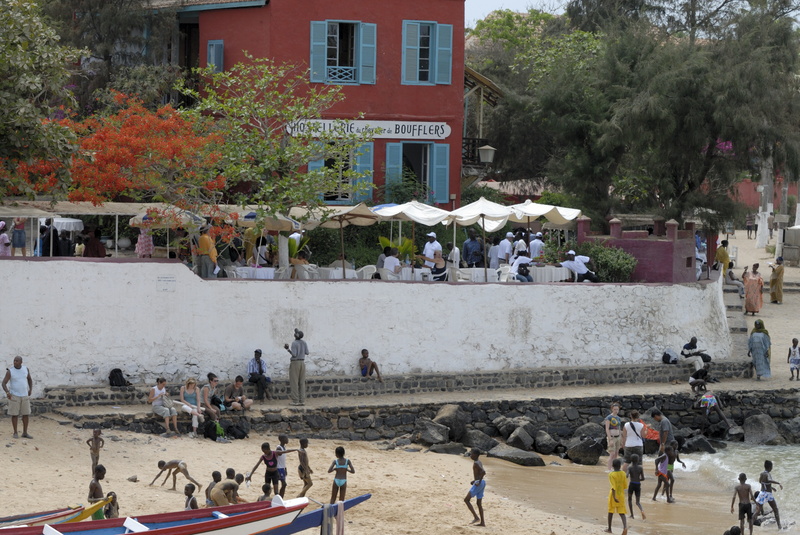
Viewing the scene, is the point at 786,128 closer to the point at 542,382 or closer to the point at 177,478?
the point at 542,382

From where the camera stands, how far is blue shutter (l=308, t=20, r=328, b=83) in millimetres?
31906

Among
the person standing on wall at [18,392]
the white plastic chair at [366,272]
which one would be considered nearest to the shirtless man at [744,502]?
the white plastic chair at [366,272]

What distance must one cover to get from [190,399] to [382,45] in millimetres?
14516

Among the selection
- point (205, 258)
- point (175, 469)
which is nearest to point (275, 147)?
point (205, 258)

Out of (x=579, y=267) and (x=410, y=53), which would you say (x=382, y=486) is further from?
(x=410, y=53)

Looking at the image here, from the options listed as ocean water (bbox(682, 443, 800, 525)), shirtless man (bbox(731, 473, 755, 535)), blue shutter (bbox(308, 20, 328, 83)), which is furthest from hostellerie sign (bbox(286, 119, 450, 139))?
shirtless man (bbox(731, 473, 755, 535))

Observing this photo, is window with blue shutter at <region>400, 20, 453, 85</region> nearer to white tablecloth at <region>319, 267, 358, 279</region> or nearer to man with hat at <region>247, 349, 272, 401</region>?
white tablecloth at <region>319, 267, 358, 279</region>

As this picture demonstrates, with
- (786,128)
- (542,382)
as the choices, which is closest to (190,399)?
(542,382)

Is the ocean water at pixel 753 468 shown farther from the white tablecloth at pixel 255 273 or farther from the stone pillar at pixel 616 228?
the white tablecloth at pixel 255 273

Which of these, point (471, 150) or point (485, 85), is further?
point (485, 85)

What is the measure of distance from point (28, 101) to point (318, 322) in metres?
7.11

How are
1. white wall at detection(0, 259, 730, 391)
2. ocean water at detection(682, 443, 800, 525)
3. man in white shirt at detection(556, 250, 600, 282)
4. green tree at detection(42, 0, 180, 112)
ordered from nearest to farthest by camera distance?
white wall at detection(0, 259, 730, 391), ocean water at detection(682, 443, 800, 525), man in white shirt at detection(556, 250, 600, 282), green tree at detection(42, 0, 180, 112)

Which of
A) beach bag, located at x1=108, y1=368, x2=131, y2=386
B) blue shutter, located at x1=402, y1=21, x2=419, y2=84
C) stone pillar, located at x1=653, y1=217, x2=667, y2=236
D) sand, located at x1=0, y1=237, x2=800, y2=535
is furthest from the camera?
blue shutter, located at x1=402, y1=21, x2=419, y2=84

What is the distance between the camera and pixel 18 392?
63.6 feet
